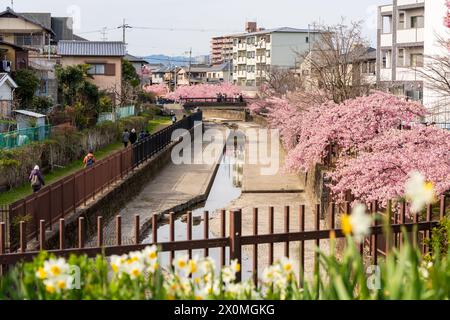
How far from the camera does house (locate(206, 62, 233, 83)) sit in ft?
475

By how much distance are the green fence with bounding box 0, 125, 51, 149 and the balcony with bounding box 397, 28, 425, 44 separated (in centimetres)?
2288

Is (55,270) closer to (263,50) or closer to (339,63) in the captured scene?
(339,63)

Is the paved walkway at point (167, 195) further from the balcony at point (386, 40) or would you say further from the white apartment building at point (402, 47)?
the balcony at point (386, 40)

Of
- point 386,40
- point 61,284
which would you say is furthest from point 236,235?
A: point 386,40

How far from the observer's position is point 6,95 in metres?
36.2

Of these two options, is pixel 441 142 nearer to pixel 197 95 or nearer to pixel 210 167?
pixel 210 167

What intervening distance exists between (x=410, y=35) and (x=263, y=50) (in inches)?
2583

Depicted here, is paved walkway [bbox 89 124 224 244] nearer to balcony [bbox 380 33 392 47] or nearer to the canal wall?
the canal wall

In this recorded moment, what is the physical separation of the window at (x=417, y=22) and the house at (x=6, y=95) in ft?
76.2

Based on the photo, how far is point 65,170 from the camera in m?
29.3

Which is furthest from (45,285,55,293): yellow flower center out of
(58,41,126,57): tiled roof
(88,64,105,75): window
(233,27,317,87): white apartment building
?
(233,27,317,87): white apartment building

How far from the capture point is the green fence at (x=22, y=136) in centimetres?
2591

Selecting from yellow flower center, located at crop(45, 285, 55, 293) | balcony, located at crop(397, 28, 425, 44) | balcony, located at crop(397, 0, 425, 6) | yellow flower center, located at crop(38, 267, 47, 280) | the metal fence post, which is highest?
balcony, located at crop(397, 0, 425, 6)
